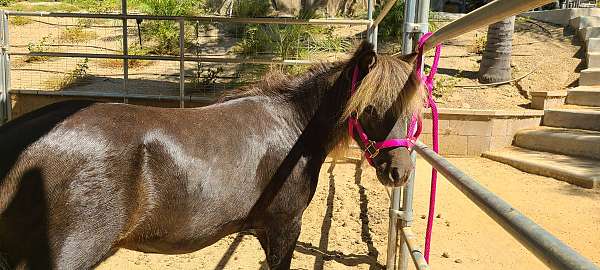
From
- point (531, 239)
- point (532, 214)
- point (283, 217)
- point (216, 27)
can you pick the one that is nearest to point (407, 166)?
point (283, 217)

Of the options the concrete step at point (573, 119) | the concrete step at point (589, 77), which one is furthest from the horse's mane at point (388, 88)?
the concrete step at point (589, 77)

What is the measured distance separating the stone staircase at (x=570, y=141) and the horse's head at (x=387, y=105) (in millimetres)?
3647

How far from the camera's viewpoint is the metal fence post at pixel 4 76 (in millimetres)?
6250

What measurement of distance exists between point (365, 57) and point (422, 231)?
2.52 metres

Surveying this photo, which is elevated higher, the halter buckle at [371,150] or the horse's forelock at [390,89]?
the horse's forelock at [390,89]

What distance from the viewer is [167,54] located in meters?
11.0

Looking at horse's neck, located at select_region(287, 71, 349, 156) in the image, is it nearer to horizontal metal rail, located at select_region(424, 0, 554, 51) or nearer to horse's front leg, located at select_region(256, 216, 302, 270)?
horse's front leg, located at select_region(256, 216, 302, 270)

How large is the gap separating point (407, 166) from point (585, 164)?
14.2 ft

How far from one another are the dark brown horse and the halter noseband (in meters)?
0.04

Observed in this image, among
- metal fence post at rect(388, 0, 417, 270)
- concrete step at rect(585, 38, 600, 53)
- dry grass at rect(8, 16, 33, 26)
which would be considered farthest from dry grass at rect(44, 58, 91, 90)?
concrete step at rect(585, 38, 600, 53)

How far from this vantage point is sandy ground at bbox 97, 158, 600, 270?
3.85 metres

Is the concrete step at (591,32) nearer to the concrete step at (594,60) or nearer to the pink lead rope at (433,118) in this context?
the concrete step at (594,60)

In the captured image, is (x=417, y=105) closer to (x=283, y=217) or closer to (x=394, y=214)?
(x=283, y=217)

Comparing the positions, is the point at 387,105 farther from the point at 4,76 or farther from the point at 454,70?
the point at 454,70
